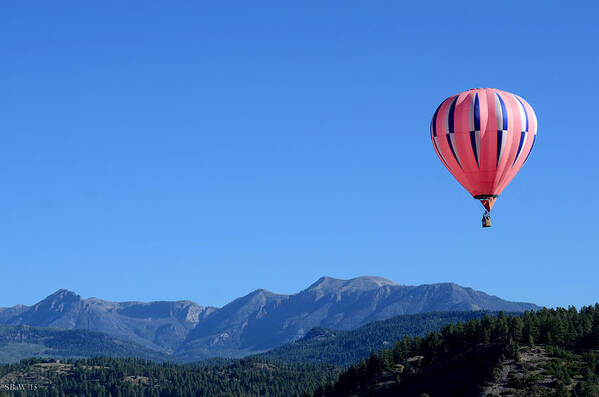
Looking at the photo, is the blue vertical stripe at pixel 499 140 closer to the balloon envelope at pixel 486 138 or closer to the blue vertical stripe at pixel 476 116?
the balloon envelope at pixel 486 138

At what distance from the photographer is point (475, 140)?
161 meters

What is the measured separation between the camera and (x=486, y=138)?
528 feet

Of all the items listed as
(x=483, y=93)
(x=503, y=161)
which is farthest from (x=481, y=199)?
(x=483, y=93)

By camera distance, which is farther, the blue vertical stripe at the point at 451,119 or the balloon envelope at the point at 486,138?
the blue vertical stripe at the point at 451,119

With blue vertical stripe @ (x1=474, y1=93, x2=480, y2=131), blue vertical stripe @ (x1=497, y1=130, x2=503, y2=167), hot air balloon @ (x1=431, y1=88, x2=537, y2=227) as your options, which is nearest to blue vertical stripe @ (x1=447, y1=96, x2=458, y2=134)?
hot air balloon @ (x1=431, y1=88, x2=537, y2=227)

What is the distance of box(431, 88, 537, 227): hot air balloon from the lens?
161 metres

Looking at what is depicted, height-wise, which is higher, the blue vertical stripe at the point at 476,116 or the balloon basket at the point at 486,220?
the blue vertical stripe at the point at 476,116

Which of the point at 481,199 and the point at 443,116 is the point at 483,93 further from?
the point at 481,199

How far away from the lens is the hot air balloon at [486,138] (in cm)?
16088

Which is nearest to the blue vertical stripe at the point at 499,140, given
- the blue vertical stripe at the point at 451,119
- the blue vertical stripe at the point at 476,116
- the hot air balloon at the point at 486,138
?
the hot air balloon at the point at 486,138

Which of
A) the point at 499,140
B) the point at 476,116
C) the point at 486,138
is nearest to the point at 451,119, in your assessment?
the point at 476,116

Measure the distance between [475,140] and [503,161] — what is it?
5.93 metres

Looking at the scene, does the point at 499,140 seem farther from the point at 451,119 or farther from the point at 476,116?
the point at 451,119

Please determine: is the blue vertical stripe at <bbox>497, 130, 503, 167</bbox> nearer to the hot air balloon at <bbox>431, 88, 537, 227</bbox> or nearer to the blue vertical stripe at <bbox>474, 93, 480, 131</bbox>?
the hot air balloon at <bbox>431, 88, 537, 227</bbox>
